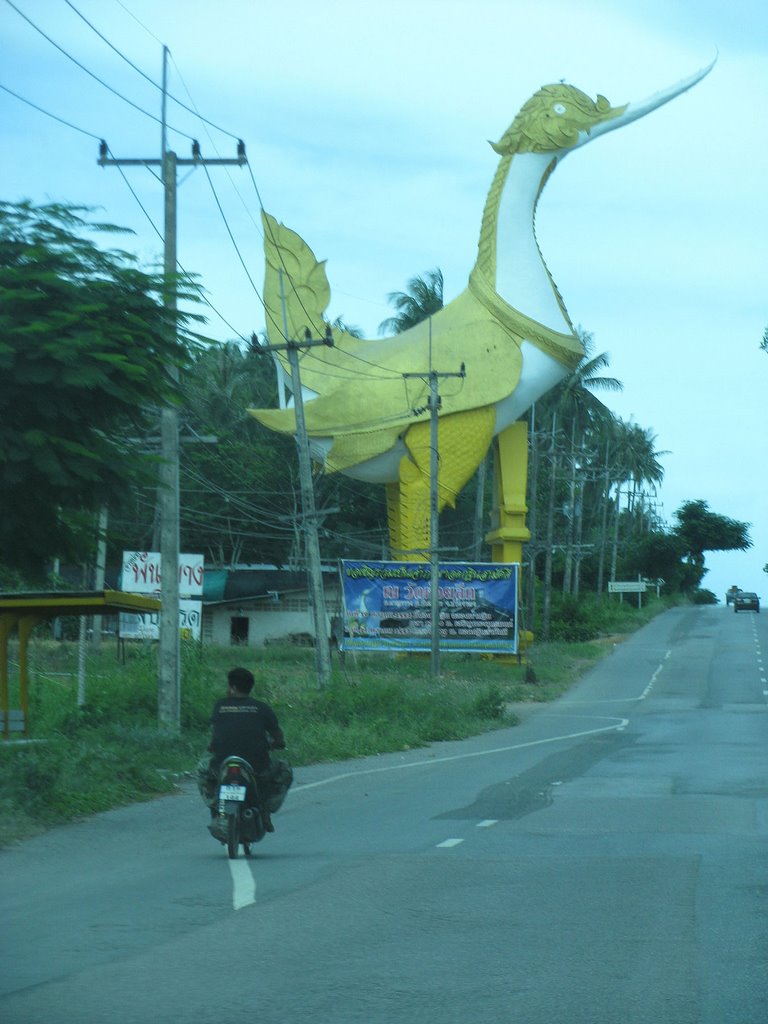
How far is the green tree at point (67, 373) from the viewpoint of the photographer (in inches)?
465

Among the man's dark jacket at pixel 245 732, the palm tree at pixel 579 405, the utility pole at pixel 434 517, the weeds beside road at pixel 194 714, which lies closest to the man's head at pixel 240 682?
the man's dark jacket at pixel 245 732

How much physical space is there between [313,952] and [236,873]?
2869 millimetres

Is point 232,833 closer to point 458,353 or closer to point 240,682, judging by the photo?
point 240,682

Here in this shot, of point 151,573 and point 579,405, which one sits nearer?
point 151,573

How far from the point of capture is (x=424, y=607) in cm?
3912

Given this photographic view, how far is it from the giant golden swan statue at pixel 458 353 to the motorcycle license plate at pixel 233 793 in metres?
26.8

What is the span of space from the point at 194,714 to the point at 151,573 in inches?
350

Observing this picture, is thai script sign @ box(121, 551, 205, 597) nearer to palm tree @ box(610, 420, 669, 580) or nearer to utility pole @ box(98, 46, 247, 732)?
utility pole @ box(98, 46, 247, 732)

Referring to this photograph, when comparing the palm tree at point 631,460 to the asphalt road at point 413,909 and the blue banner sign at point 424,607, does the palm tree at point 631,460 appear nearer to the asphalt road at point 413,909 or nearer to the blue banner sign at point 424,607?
the blue banner sign at point 424,607

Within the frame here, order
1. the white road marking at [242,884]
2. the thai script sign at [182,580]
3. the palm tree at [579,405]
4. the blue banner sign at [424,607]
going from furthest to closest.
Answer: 1. the palm tree at [579,405]
2. the blue banner sign at [424,607]
3. the thai script sign at [182,580]
4. the white road marking at [242,884]

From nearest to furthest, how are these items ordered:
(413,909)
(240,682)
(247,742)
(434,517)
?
(413,909), (247,742), (240,682), (434,517)

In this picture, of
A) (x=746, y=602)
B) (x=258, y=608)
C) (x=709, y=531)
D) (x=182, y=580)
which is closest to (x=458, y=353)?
(x=182, y=580)

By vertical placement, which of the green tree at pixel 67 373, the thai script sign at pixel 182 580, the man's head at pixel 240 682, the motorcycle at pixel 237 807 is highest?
the green tree at pixel 67 373

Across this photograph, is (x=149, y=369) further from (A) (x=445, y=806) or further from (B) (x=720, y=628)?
(B) (x=720, y=628)
